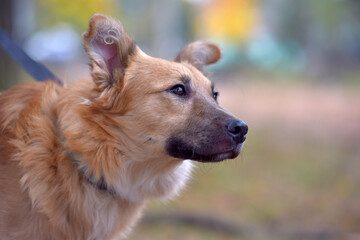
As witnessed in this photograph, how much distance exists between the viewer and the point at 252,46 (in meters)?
46.4

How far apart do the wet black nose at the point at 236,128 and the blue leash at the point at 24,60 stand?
1536mm

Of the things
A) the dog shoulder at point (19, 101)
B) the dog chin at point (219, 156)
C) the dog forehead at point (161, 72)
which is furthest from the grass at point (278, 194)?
the dog shoulder at point (19, 101)

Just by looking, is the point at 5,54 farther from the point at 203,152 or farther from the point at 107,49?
the point at 203,152

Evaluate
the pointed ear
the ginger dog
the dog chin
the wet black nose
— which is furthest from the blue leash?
the wet black nose

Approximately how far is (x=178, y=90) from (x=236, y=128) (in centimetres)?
56

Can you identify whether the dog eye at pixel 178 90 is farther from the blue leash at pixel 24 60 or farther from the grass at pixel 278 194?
the grass at pixel 278 194

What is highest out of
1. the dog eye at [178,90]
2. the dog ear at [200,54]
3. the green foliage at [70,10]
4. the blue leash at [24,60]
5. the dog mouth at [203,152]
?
the green foliage at [70,10]

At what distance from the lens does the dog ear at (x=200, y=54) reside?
4250mm

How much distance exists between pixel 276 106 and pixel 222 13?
104 feet

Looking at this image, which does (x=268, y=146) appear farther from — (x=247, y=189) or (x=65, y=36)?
(x=65, y=36)

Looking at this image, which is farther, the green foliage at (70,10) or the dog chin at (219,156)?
the green foliage at (70,10)

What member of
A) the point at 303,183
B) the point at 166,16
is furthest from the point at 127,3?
the point at 303,183

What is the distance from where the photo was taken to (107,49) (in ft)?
11.7

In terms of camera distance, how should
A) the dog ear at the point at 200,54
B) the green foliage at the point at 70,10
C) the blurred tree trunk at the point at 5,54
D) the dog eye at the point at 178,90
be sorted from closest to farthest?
the dog eye at the point at 178,90, the dog ear at the point at 200,54, the blurred tree trunk at the point at 5,54, the green foliage at the point at 70,10
